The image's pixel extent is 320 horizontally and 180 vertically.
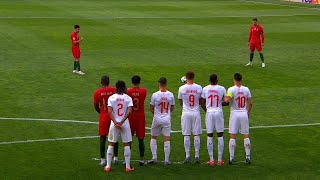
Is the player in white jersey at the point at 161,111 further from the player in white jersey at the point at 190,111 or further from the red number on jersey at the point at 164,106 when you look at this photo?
the player in white jersey at the point at 190,111

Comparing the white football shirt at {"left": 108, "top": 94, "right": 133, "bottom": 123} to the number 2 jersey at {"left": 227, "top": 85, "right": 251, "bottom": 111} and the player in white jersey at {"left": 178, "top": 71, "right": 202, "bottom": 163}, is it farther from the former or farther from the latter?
the number 2 jersey at {"left": 227, "top": 85, "right": 251, "bottom": 111}

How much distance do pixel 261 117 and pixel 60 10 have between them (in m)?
31.1

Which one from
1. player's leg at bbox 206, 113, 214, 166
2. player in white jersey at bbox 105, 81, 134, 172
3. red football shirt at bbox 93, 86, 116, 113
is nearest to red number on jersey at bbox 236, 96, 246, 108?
player's leg at bbox 206, 113, 214, 166

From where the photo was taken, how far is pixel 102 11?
157 feet

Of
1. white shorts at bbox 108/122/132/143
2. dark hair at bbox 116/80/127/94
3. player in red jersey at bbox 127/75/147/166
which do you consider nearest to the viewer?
dark hair at bbox 116/80/127/94

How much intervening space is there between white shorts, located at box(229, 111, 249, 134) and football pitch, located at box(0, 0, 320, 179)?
2.56 ft

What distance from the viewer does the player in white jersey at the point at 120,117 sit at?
14375 millimetres

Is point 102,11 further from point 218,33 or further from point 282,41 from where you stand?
point 282,41

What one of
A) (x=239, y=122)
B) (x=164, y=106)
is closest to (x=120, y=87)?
(x=164, y=106)

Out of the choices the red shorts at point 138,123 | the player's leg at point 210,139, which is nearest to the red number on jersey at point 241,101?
the player's leg at point 210,139

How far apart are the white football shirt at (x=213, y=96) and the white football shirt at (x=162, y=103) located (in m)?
0.80

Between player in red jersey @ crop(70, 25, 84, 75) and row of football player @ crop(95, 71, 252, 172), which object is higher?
player in red jersey @ crop(70, 25, 84, 75)

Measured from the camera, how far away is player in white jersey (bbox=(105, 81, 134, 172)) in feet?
47.2

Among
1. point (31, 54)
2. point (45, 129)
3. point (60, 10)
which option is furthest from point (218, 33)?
point (45, 129)
